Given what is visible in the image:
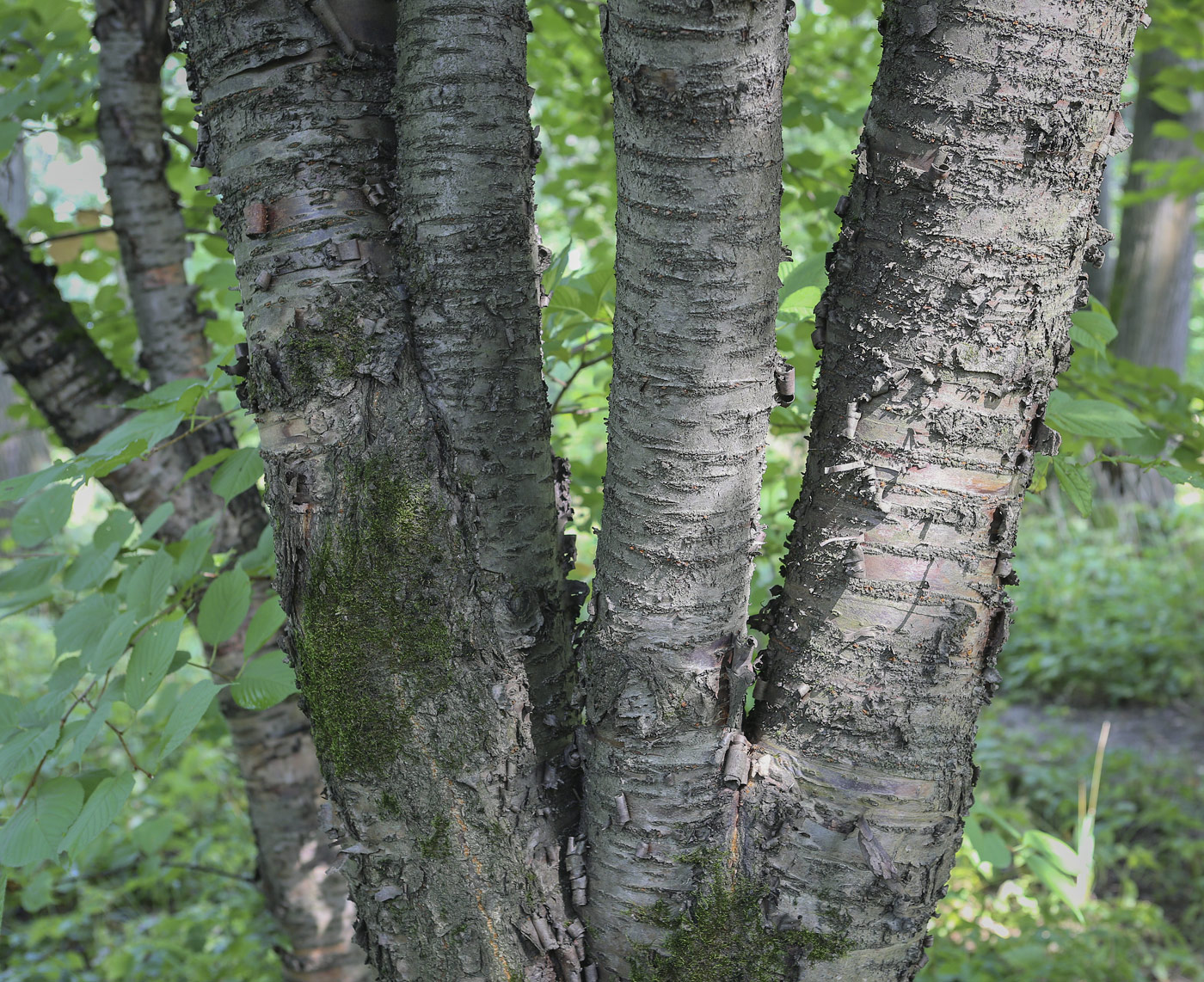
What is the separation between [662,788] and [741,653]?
19 cm

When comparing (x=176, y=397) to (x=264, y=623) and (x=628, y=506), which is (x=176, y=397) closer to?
(x=264, y=623)

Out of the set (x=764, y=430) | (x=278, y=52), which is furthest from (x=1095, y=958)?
(x=278, y=52)

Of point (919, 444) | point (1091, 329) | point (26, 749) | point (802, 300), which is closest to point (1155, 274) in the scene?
point (1091, 329)

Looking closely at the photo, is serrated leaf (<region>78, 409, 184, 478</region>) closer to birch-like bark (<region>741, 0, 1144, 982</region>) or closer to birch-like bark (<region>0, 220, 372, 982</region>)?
birch-like bark (<region>0, 220, 372, 982</region>)

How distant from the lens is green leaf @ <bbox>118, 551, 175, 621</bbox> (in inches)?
47.8

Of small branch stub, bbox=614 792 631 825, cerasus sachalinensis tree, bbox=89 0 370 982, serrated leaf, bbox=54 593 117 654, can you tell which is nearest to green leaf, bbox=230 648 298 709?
serrated leaf, bbox=54 593 117 654

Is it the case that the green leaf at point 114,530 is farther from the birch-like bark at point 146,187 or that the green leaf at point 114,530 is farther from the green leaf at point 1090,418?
the green leaf at point 1090,418

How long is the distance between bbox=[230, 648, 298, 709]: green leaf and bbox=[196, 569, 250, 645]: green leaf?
0.23ft

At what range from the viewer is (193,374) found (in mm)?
2080

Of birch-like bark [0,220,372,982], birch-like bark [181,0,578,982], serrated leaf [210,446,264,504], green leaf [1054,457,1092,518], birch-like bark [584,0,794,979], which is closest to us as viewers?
birch-like bark [584,0,794,979]

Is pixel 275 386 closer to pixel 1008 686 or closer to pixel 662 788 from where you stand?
pixel 662 788

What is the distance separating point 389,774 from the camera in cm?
99

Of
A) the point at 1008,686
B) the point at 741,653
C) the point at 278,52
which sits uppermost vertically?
the point at 278,52

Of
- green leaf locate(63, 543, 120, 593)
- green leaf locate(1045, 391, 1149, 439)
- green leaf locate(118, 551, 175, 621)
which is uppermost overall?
green leaf locate(1045, 391, 1149, 439)
